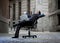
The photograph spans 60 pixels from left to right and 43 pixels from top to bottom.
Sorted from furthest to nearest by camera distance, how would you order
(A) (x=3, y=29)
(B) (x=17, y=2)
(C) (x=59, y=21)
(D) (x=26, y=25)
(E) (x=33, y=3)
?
(B) (x=17, y=2) < (E) (x=33, y=3) < (C) (x=59, y=21) < (A) (x=3, y=29) < (D) (x=26, y=25)

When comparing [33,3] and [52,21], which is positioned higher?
[33,3]

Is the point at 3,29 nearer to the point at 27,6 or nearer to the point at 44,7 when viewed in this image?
the point at 44,7

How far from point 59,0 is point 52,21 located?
4.69 feet

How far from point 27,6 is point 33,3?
8.53 feet

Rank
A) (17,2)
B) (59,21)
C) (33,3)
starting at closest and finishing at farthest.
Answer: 1. (59,21)
2. (33,3)
3. (17,2)

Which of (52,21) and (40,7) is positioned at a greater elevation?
(40,7)

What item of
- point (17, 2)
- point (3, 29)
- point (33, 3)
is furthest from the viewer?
point (17, 2)

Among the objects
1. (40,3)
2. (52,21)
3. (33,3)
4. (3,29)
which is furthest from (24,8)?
(3,29)

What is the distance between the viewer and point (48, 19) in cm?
1552

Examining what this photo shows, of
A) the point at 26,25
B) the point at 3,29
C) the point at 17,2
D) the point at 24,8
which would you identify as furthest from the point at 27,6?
the point at 26,25

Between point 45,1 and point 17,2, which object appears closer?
point 45,1

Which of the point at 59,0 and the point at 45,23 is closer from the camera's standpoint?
the point at 59,0

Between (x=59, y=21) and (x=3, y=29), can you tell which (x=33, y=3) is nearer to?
(x=59, y=21)

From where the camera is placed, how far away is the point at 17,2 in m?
24.5
